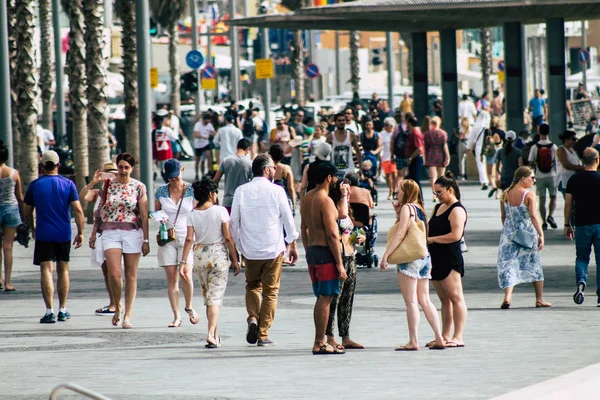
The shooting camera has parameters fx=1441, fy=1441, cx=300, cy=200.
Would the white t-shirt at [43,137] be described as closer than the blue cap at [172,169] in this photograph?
No

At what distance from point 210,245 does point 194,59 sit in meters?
32.3

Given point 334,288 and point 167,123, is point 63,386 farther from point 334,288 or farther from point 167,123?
point 167,123

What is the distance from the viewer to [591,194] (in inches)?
562

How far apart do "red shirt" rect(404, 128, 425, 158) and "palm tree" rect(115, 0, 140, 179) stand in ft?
20.4

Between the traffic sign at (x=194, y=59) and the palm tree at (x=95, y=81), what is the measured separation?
18.2m

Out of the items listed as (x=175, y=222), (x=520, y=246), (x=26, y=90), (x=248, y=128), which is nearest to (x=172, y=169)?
(x=175, y=222)

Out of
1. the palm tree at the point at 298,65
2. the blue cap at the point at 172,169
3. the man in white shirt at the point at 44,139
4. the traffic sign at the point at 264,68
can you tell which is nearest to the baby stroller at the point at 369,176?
the blue cap at the point at 172,169

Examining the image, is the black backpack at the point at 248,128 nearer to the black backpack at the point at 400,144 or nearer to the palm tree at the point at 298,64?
the black backpack at the point at 400,144

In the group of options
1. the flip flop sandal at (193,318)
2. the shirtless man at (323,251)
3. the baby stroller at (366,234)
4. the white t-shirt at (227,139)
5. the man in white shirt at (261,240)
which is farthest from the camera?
the white t-shirt at (227,139)

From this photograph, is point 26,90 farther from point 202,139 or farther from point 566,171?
point 202,139

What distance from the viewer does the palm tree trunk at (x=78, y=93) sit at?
1028 inches

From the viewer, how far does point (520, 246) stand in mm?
14297

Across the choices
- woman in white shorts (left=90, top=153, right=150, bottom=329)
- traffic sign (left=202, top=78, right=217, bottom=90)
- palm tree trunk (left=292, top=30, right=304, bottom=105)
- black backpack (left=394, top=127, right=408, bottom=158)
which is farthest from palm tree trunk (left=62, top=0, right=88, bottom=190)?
palm tree trunk (left=292, top=30, right=304, bottom=105)

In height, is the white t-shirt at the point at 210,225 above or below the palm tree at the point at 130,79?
below
